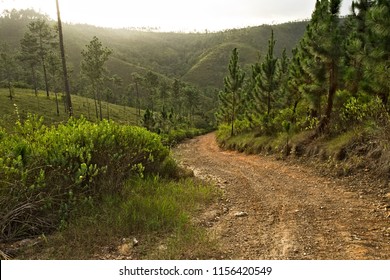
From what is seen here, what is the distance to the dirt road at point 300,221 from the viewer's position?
5.35 metres

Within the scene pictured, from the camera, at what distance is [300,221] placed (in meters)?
6.87

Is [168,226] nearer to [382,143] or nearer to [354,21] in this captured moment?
[382,143]

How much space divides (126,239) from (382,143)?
28.7ft

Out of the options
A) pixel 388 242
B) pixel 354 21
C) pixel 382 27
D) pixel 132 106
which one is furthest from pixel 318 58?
pixel 132 106

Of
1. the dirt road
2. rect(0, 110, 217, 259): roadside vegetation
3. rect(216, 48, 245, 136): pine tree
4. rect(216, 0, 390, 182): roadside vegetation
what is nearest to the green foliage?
rect(0, 110, 217, 259): roadside vegetation

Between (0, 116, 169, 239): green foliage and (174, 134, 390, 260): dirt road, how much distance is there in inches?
108

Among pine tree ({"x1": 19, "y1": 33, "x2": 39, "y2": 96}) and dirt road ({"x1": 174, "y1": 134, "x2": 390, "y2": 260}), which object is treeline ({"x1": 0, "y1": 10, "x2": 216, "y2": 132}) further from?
dirt road ({"x1": 174, "y1": 134, "x2": 390, "y2": 260})

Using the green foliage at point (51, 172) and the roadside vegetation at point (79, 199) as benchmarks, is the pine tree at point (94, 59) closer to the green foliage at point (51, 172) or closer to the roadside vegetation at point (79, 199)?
the green foliage at point (51, 172)

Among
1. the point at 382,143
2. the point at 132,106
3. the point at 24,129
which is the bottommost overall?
the point at 132,106

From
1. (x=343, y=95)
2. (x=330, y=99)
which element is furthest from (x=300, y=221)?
(x=343, y=95)

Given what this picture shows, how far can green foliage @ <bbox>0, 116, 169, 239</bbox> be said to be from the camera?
5.85 m

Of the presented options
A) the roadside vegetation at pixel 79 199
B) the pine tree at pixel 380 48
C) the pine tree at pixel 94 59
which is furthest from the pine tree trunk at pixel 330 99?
the pine tree at pixel 94 59

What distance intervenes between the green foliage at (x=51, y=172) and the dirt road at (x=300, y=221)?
2.74 meters

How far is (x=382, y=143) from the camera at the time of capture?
32.9 feet
